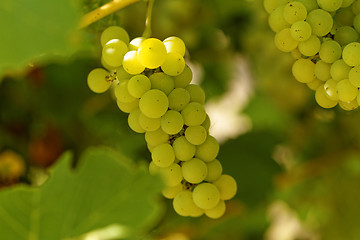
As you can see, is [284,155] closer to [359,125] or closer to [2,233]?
[359,125]

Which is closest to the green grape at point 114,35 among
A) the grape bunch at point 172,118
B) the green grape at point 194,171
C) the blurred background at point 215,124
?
the grape bunch at point 172,118

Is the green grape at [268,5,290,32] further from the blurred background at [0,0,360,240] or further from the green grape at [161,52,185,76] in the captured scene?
the blurred background at [0,0,360,240]

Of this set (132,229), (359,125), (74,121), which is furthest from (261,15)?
(132,229)

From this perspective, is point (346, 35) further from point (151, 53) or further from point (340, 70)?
point (151, 53)

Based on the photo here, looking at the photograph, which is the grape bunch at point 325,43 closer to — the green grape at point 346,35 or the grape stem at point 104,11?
the green grape at point 346,35

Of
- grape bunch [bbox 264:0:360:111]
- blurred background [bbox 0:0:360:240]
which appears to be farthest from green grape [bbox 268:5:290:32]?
blurred background [bbox 0:0:360:240]

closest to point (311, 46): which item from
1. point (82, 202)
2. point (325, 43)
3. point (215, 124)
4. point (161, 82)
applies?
point (325, 43)

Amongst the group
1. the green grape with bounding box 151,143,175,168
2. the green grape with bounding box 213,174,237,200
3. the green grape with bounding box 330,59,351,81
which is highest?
the green grape with bounding box 330,59,351,81
